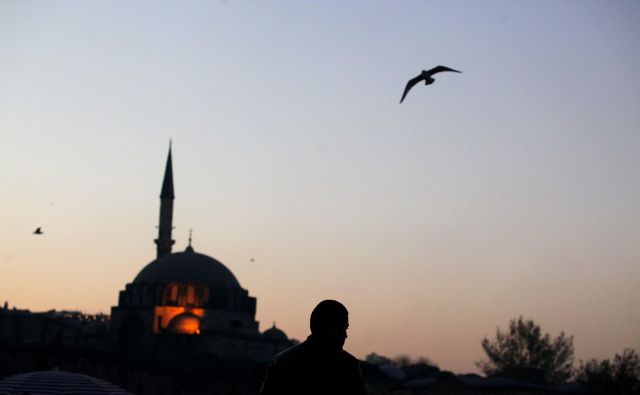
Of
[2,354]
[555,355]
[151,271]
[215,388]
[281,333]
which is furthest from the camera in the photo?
[555,355]

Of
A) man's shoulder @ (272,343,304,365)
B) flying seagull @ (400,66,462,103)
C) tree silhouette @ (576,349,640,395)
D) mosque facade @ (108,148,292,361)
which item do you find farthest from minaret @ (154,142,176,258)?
man's shoulder @ (272,343,304,365)

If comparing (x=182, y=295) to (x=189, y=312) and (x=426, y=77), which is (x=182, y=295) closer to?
(x=189, y=312)

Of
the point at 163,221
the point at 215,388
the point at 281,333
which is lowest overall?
the point at 215,388

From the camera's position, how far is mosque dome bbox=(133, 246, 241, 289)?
55.6 meters

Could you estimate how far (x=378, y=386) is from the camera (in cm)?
5225

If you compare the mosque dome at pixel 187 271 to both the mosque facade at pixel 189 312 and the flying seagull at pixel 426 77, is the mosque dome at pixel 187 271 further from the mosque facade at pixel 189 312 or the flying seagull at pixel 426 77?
the flying seagull at pixel 426 77

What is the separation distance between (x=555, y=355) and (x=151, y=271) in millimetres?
25545

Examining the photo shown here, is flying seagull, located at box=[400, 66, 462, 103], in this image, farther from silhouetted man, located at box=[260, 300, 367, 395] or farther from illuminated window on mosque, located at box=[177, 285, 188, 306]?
illuminated window on mosque, located at box=[177, 285, 188, 306]

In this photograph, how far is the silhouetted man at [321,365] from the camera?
10.5 feet

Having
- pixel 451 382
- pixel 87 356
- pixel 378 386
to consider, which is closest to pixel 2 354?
pixel 87 356

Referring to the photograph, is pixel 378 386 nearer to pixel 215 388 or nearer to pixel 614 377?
pixel 215 388

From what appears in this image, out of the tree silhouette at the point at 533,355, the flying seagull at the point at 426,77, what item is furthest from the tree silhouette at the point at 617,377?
the flying seagull at the point at 426,77

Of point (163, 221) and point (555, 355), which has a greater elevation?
point (163, 221)

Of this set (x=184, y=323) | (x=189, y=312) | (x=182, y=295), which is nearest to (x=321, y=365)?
(x=184, y=323)
